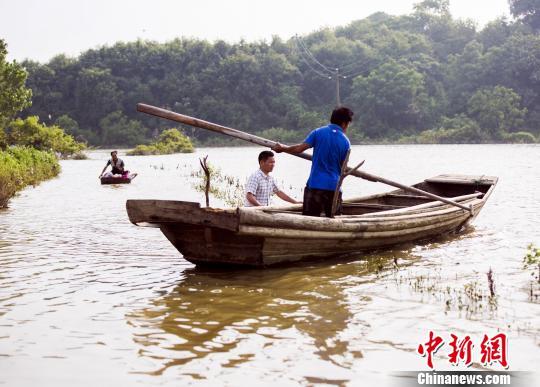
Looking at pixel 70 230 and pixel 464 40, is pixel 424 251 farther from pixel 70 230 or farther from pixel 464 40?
pixel 464 40

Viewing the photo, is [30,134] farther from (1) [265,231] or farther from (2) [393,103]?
(2) [393,103]

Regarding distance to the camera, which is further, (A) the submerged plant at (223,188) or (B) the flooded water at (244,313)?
(A) the submerged plant at (223,188)

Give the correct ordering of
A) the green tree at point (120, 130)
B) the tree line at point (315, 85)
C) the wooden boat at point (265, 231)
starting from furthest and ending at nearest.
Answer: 1. the green tree at point (120, 130)
2. the tree line at point (315, 85)
3. the wooden boat at point (265, 231)

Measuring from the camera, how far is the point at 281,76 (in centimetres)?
8375

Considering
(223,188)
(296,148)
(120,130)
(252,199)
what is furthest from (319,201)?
(120,130)

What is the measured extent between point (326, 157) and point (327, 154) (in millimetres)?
38

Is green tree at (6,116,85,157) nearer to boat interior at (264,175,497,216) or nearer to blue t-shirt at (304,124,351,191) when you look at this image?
boat interior at (264,175,497,216)

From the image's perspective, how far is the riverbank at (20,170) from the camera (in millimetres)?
13156

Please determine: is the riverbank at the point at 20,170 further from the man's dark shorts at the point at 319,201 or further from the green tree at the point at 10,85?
the man's dark shorts at the point at 319,201

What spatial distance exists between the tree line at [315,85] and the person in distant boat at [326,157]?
201 ft

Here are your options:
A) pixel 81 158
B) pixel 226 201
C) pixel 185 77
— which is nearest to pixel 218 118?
pixel 185 77

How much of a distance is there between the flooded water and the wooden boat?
19cm

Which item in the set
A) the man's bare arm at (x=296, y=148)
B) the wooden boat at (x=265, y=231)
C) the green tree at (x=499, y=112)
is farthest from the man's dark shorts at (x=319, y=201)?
the green tree at (x=499, y=112)

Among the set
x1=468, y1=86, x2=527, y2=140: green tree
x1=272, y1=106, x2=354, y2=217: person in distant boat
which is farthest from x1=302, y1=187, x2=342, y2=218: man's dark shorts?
x1=468, y1=86, x2=527, y2=140: green tree
